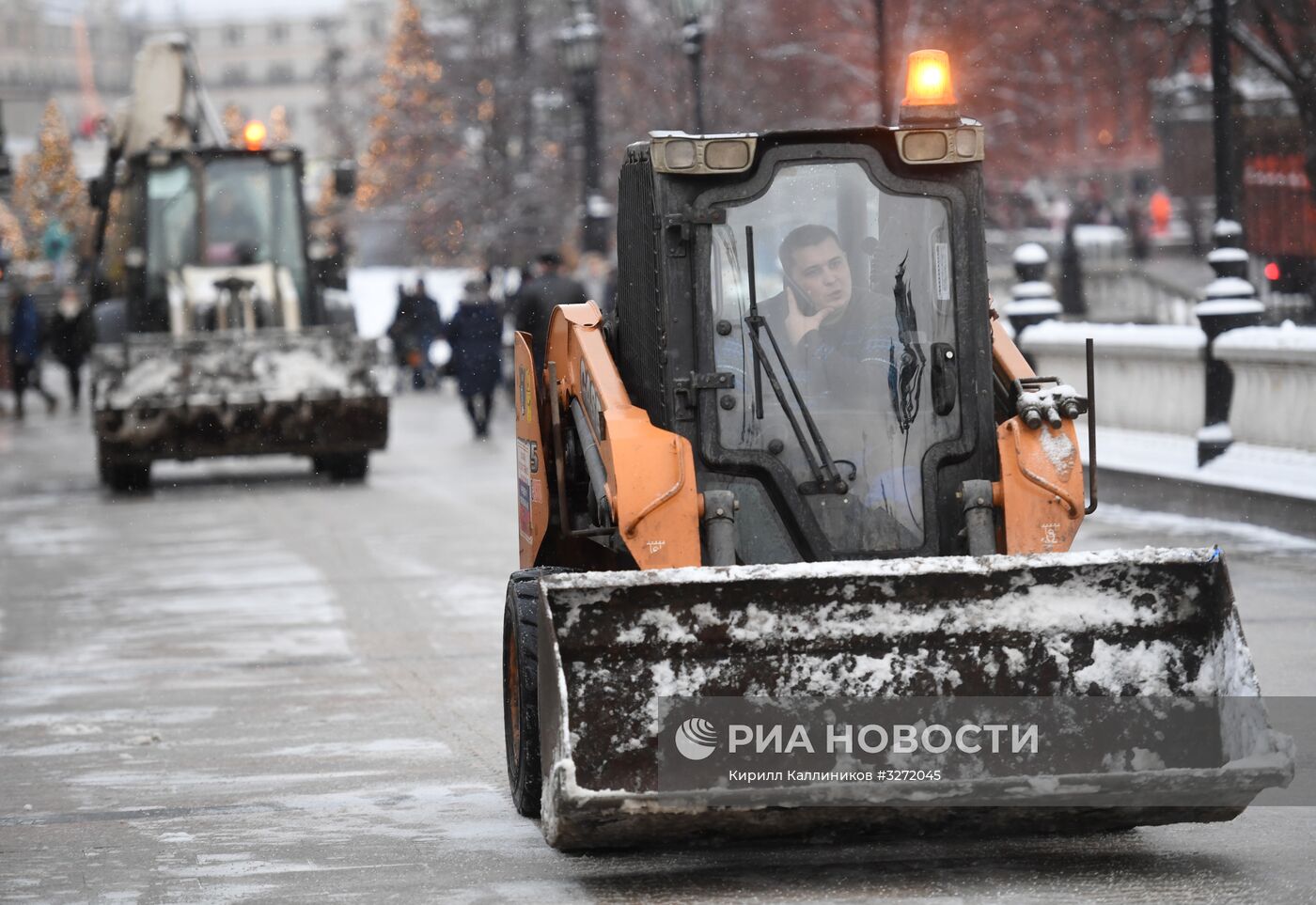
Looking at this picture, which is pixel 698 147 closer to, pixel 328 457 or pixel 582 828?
pixel 582 828

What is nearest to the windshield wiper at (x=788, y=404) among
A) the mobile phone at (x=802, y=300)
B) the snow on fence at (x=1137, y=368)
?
the mobile phone at (x=802, y=300)

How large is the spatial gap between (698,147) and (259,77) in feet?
528

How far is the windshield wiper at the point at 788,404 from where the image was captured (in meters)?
6.79

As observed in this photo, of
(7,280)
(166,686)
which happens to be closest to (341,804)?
(166,686)

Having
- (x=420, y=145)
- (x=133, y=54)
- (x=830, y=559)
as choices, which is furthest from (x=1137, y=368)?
(x=133, y=54)

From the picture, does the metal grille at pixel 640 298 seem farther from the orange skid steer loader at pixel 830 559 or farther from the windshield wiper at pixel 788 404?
the windshield wiper at pixel 788 404

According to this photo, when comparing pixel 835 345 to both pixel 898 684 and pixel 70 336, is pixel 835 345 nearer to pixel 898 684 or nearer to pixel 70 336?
pixel 898 684

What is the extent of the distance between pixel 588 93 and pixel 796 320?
889 inches

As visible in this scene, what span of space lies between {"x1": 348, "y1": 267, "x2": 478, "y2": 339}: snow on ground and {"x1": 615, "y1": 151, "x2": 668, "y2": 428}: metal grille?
163 ft

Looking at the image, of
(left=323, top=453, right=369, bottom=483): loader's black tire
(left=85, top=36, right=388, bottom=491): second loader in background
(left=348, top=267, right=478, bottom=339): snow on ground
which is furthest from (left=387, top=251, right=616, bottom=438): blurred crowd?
(left=348, top=267, right=478, bottom=339): snow on ground

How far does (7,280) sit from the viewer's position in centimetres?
4047

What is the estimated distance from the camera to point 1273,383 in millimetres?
14711

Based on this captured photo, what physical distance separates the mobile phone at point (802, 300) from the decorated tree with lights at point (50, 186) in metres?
76.4

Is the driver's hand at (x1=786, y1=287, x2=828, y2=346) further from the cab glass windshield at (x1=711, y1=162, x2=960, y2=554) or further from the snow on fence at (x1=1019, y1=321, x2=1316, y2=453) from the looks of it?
the snow on fence at (x1=1019, y1=321, x2=1316, y2=453)
